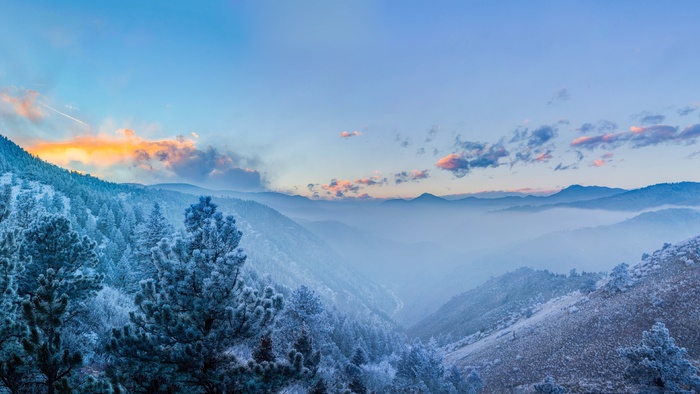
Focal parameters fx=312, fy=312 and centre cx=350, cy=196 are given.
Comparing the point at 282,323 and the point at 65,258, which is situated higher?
the point at 65,258

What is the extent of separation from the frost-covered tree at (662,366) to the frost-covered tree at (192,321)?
98.9ft

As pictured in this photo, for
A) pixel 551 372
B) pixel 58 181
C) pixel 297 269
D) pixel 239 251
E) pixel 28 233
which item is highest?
pixel 58 181

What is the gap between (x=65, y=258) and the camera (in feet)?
57.1

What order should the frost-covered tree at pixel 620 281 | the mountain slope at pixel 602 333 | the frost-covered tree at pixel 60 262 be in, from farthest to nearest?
the frost-covered tree at pixel 620 281
the mountain slope at pixel 602 333
the frost-covered tree at pixel 60 262

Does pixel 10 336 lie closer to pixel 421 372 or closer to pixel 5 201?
pixel 5 201

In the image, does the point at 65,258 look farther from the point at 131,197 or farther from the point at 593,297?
the point at 131,197

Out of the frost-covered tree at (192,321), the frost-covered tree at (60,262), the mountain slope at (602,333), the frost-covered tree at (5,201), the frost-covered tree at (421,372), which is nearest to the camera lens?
the frost-covered tree at (192,321)

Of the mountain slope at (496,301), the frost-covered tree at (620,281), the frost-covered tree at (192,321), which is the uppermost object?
the frost-covered tree at (192,321)

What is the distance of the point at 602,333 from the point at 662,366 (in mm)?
18139

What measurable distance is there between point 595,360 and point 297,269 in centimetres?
17641

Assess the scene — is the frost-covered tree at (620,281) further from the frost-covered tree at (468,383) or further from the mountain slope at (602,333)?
the frost-covered tree at (468,383)

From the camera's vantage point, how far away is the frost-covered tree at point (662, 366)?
22609mm

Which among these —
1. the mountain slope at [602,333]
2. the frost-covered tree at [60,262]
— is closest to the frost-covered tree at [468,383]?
the mountain slope at [602,333]

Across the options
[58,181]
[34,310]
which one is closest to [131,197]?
[58,181]
